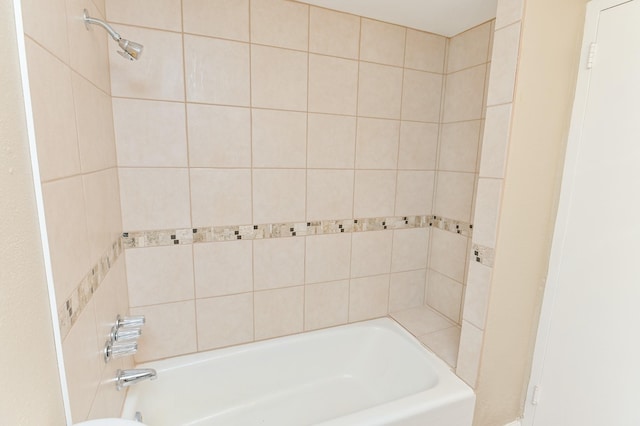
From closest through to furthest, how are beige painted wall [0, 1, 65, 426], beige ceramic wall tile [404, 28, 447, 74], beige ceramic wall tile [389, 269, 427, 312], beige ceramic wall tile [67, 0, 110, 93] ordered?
beige painted wall [0, 1, 65, 426] → beige ceramic wall tile [67, 0, 110, 93] → beige ceramic wall tile [404, 28, 447, 74] → beige ceramic wall tile [389, 269, 427, 312]

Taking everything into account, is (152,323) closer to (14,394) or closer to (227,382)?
(227,382)

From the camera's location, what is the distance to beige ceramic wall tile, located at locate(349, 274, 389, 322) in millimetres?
1886

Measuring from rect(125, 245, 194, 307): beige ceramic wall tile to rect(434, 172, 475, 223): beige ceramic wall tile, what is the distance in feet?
4.86

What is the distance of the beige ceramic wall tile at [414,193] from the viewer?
74.2 inches

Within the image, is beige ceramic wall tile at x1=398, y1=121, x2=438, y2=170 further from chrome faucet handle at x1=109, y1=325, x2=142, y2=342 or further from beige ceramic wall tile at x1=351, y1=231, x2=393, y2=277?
chrome faucet handle at x1=109, y1=325, x2=142, y2=342

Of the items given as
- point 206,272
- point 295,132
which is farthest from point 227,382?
point 295,132

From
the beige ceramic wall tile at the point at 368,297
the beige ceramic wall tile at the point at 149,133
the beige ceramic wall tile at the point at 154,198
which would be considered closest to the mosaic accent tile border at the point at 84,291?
the beige ceramic wall tile at the point at 154,198

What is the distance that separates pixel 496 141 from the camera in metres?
1.21

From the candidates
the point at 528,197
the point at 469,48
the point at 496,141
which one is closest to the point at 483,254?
the point at 528,197

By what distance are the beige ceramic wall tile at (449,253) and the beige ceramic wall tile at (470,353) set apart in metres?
0.49

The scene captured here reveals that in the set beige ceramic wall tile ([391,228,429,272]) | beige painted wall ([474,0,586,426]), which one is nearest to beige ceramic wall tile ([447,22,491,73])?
beige painted wall ([474,0,586,426])

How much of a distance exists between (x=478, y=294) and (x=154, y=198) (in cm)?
150

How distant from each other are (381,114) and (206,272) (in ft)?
4.19

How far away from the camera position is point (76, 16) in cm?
90
